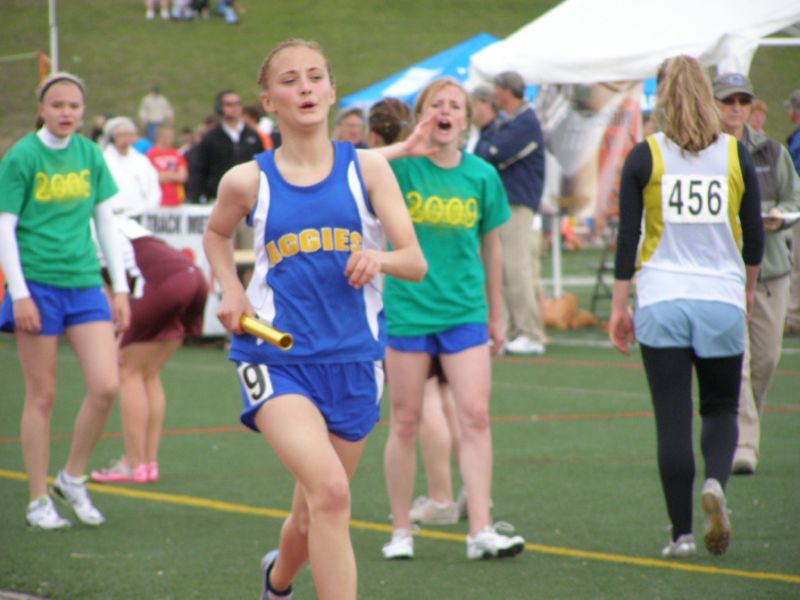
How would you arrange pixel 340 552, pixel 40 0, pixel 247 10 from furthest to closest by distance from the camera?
pixel 247 10 < pixel 40 0 < pixel 340 552

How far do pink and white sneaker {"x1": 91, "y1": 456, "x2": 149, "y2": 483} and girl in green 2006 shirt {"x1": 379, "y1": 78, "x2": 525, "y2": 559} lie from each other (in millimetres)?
2334

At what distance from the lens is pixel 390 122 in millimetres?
7055

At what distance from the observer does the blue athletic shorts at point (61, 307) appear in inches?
275

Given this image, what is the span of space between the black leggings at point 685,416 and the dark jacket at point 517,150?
736 centimetres

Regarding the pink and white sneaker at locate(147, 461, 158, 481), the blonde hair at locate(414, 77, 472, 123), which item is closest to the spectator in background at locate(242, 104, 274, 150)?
the pink and white sneaker at locate(147, 461, 158, 481)

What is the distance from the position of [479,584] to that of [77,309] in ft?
8.06

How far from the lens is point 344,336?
15.5ft

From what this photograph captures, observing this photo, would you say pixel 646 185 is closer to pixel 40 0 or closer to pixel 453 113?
pixel 453 113

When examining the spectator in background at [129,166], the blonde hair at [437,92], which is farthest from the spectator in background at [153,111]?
the blonde hair at [437,92]

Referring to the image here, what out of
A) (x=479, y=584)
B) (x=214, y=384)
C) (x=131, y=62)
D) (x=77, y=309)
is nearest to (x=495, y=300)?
(x=479, y=584)

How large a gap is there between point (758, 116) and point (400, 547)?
581 centimetres

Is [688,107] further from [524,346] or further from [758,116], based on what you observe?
[524,346]

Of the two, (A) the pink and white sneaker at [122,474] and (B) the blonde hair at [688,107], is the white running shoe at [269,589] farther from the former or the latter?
(A) the pink and white sneaker at [122,474]

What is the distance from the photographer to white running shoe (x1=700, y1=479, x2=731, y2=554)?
582cm
